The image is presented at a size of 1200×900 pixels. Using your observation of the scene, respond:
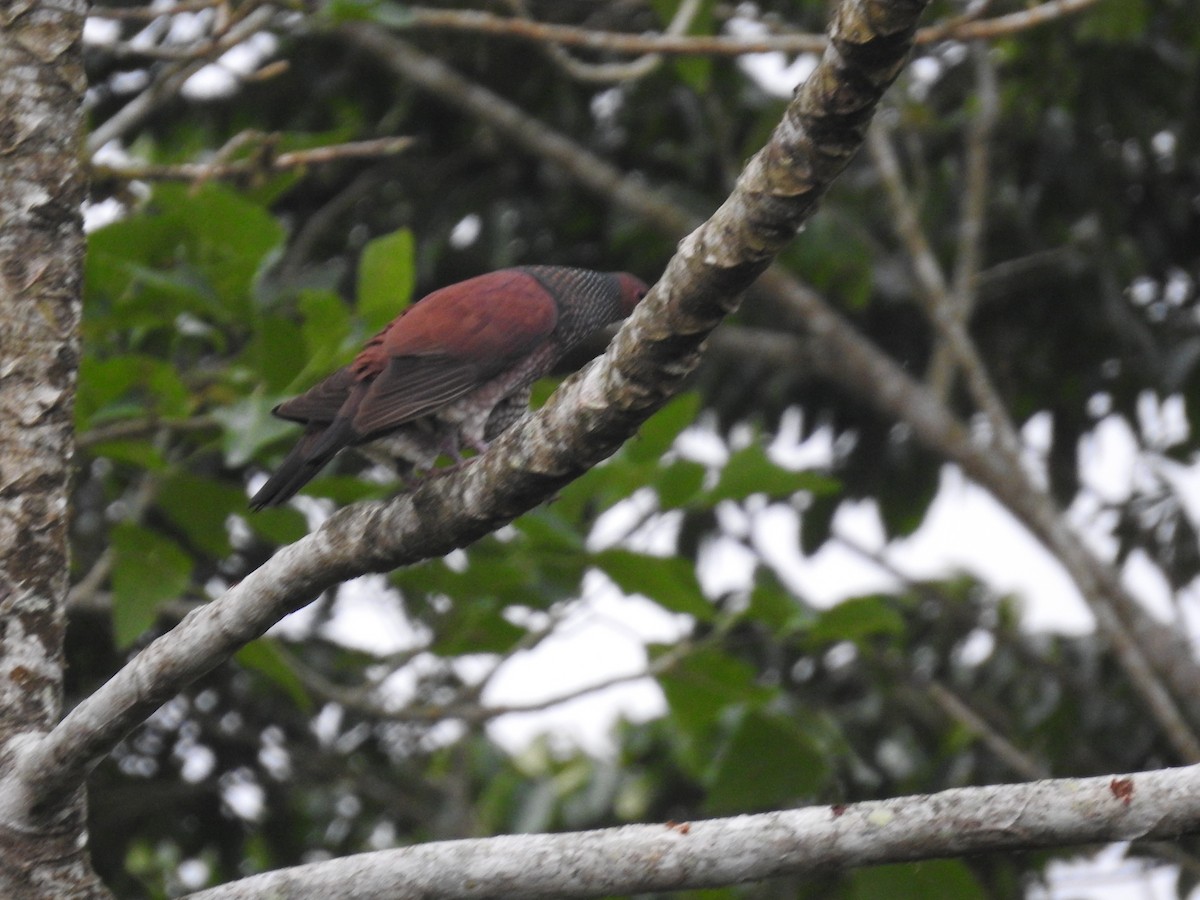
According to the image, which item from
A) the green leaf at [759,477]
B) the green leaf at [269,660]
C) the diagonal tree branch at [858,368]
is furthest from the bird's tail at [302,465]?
the diagonal tree branch at [858,368]

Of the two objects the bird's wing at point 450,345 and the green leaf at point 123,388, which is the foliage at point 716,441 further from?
the bird's wing at point 450,345

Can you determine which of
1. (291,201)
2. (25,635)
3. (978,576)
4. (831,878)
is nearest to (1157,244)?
(978,576)

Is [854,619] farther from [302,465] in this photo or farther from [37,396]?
[37,396]

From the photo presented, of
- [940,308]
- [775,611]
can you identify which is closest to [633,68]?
[940,308]

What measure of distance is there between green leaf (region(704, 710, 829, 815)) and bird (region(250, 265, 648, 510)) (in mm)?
1019

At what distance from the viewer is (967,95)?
5586 mm

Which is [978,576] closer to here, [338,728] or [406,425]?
[338,728]

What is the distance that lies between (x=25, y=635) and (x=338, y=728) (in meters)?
3.08

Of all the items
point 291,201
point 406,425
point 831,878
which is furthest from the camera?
point 291,201

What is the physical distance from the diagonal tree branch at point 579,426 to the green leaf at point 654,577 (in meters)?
1.18

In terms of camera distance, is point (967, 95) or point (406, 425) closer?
point (406, 425)

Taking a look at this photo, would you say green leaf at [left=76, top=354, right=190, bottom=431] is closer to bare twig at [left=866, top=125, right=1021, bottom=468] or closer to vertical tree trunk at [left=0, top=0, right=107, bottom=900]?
vertical tree trunk at [left=0, top=0, right=107, bottom=900]

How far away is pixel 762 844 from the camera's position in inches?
71.2

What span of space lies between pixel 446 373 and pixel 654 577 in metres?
0.77
